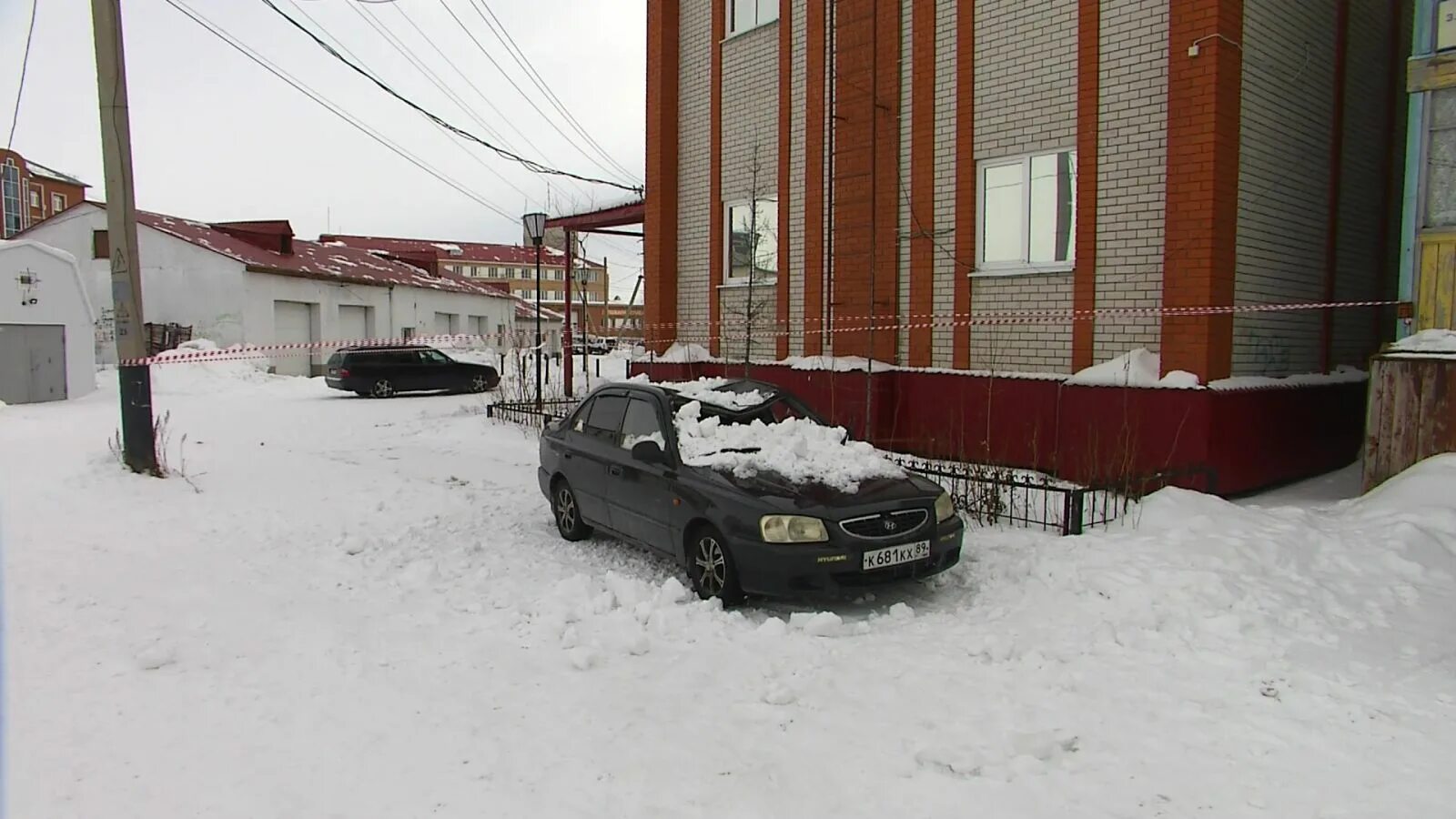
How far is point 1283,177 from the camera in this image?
30.3ft

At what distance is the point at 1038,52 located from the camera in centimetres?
956

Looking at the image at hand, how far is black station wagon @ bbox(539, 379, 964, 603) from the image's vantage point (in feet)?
17.2

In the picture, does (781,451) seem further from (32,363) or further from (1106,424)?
(32,363)

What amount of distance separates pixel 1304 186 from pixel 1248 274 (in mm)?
1743

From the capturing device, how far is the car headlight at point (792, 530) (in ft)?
17.2

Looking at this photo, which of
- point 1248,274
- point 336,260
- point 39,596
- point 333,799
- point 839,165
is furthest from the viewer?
point 336,260

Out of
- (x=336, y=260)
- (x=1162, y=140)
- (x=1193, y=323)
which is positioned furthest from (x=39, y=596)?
(x=336, y=260)

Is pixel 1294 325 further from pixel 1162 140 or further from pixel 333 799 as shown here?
pixel 333 799

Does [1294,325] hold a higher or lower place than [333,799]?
higher

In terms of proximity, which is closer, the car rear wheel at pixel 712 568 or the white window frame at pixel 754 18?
the car rear wheel at pixel 712 568

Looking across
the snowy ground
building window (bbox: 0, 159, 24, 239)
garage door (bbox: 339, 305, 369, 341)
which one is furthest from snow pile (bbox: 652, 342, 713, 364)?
building window (bbox: 0, 159, 24, 239)

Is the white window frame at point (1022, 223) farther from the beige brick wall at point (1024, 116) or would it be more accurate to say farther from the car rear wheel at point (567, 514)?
the car rear wheel at point (567, 514)

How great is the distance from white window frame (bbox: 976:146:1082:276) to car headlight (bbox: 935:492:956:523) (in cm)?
444

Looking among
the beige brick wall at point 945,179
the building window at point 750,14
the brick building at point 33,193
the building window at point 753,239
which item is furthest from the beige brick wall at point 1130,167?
the brick building at point 33,193
